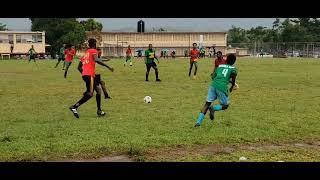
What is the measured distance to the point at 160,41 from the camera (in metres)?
96.8

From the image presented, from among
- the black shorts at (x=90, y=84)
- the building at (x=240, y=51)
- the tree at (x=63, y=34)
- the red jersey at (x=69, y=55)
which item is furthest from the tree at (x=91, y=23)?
the building at (x=240, y=51)

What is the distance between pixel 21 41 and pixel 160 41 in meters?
26.2

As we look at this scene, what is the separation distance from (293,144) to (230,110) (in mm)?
4364

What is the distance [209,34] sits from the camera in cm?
10169

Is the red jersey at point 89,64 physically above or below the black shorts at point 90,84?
above

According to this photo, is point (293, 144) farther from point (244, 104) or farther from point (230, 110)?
point (244, 104)

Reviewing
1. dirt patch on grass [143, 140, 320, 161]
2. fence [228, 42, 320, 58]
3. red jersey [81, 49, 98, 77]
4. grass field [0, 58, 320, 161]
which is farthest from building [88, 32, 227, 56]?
dirt patch on grass [143, 140, 320, 161]

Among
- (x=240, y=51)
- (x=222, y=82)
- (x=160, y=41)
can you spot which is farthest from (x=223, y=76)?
(x=160, y=41)

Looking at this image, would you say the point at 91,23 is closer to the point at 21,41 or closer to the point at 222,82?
the point at 222,82

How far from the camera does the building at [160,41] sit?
90000 mm

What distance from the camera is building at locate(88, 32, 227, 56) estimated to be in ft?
295

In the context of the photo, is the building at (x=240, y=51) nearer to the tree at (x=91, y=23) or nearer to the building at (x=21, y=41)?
the tree at (x=91, y=23)

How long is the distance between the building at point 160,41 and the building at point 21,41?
10.5 m

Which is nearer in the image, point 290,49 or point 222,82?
point 222,82
